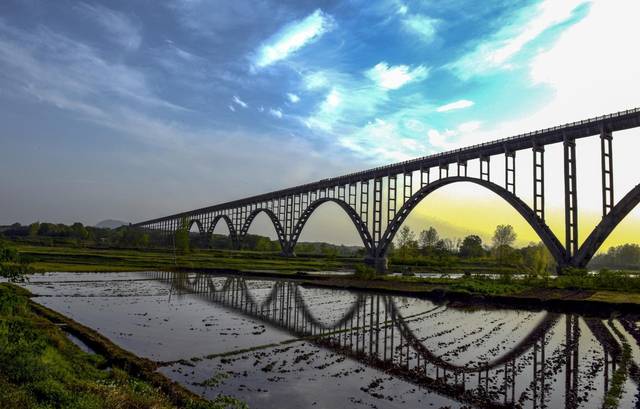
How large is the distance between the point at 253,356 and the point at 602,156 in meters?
36.1

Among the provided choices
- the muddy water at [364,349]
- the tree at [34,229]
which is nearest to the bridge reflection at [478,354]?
the muddy water at [364,349]

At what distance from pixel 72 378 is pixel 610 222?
4070cm

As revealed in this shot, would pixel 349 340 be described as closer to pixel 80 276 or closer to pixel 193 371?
pixel 193 371

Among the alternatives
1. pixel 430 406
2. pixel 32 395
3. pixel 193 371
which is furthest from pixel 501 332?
pixel 32 395

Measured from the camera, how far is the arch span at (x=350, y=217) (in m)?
72.9

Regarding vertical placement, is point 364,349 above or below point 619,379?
below

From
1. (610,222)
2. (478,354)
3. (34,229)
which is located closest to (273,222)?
(610,222)

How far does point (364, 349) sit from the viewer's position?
19953mm

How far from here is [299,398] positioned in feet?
43.6

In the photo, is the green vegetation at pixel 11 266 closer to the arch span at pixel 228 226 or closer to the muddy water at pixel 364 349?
the muddy water at pixel 364 349

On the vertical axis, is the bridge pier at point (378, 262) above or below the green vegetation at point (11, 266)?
below

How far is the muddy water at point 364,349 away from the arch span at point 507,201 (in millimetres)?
11692

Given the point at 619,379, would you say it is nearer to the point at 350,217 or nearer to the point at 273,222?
the point at 350,217

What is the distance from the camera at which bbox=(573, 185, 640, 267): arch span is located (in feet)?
120
